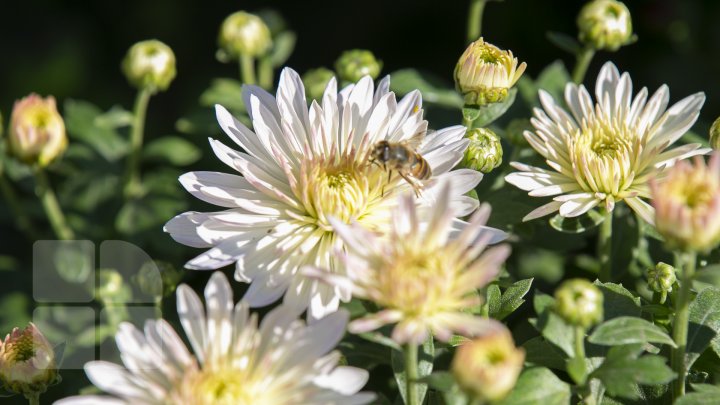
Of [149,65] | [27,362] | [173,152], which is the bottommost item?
[27,362]

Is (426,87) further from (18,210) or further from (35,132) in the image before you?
(18,210)

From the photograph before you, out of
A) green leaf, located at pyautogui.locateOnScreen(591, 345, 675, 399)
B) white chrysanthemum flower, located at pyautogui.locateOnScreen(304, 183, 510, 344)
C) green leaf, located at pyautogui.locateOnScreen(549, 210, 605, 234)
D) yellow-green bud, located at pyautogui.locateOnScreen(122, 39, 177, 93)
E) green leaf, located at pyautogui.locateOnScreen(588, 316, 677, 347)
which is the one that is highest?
yellow-green bud, located at pyautogui.locateOnScreen(122, 39, 177, 93)

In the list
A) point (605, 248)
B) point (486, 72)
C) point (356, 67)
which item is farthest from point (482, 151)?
point (356, 67)

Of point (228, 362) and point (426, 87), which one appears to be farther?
point (426, 87)

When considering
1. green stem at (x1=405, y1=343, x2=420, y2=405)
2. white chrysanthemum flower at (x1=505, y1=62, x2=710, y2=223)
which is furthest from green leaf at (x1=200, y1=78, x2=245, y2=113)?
green stem at (x1=405, y1=343, x2=420, y2=405)

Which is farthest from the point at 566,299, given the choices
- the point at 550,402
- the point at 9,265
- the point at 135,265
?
the point at 9,265

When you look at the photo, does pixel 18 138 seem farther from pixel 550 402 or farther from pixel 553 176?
pixel 550 402

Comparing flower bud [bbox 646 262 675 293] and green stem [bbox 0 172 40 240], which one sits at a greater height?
flower bud [bbox 646 262 675 293]

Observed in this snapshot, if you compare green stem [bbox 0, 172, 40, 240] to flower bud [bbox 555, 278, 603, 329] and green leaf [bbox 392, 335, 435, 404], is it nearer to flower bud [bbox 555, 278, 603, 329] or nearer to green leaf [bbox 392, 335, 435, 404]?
green leaf [bbox 392, 335, 435, 404]
